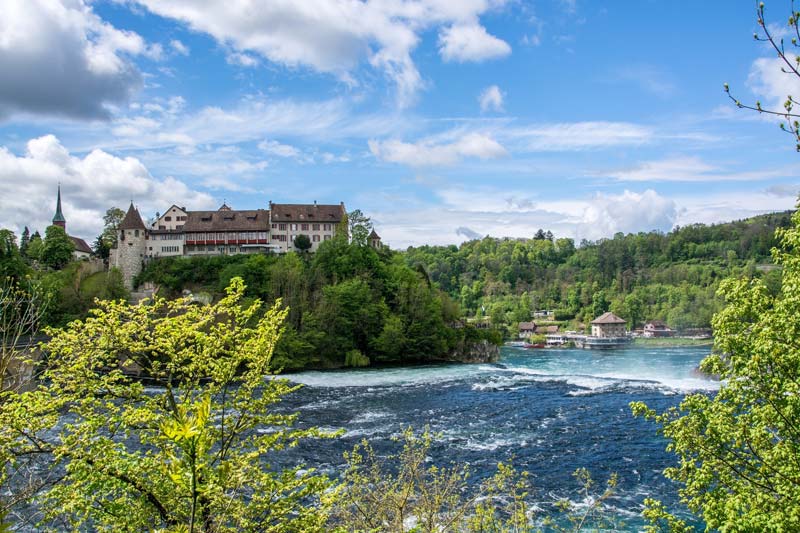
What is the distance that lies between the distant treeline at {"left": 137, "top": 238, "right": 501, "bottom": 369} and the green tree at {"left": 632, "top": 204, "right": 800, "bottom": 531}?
47.1 metres

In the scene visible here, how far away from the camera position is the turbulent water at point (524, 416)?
24.2m

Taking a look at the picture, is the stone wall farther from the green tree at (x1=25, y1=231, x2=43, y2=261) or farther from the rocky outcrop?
the rocky outcrop

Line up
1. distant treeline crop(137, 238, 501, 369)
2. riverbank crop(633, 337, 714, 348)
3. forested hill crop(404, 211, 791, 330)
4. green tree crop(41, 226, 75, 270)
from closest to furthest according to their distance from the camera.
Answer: distant treeline crop(137, 238, 501, 369), green tree crop(41, 226, 75, 270), riverbank crop(633, 337, 714, 348), forested hill crop(404, 211, 791, 330)

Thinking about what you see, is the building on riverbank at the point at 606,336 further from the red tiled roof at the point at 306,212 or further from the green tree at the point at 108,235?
the green tree at the point at 108,235

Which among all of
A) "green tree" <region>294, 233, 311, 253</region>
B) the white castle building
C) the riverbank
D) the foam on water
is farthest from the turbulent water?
the riverbank

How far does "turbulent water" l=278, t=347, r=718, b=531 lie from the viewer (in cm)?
2423

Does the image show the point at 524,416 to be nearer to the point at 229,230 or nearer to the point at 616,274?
the point at 229,230

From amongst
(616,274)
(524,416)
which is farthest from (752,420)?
(616,274)

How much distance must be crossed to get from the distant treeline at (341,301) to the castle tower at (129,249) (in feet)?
5.19

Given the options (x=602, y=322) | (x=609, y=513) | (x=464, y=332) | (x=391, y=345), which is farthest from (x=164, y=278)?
(x=602, y=322)

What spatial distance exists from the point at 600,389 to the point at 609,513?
2579 centimetres

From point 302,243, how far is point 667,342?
65.1m

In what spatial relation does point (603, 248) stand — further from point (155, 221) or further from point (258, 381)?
point (258, 381)

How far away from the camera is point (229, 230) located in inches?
3191
